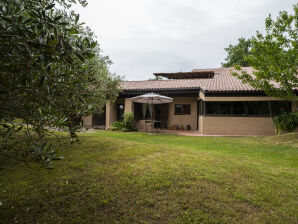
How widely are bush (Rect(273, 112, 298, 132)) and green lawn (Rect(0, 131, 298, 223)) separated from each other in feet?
24.6

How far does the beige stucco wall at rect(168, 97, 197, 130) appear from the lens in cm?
1631

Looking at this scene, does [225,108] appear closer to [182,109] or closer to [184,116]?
[184,116]

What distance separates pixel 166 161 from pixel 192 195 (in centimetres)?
155

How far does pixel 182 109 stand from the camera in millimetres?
16609

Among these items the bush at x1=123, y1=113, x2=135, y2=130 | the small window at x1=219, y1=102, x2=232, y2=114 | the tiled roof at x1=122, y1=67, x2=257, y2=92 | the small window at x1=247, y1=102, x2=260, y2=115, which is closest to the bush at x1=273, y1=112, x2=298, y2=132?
the small window at x1=247, y1=102, x2=260, y2=115

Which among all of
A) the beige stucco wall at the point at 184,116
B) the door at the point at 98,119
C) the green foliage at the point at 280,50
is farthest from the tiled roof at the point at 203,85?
the door at the point at 98,119

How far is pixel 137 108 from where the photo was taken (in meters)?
17.2

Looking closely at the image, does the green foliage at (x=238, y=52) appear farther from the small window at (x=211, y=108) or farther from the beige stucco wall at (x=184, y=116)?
the small window at (x=211, y=108)

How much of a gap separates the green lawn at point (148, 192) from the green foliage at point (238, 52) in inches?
1103

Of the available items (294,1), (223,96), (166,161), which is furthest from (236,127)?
(166,161)

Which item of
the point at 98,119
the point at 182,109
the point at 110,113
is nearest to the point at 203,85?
the point at 182,109

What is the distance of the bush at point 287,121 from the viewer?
36.7 feet

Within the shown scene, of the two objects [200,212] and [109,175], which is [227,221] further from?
[109,175]

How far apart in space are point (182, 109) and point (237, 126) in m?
5.03
